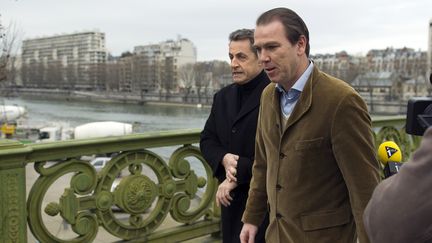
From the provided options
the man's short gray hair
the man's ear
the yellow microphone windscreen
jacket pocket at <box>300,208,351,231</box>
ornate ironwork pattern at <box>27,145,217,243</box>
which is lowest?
ornate ironwork pattern at <box>27,145,217,243</box>

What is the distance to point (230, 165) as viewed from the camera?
2672 mm

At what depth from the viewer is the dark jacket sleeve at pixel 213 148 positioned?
2.83 metres

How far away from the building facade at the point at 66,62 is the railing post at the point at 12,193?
456 feet

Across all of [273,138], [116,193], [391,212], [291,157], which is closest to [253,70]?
[273,138]

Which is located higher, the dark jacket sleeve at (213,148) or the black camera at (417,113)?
the black camera at (417,113)

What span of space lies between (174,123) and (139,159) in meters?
57.8

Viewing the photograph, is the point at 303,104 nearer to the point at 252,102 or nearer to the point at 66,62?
the point at 252,102

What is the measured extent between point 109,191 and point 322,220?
1.77m

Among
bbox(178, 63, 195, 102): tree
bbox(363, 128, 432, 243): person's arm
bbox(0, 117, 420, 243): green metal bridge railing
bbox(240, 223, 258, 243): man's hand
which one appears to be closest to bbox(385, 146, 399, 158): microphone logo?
bbox(240, 223, 258, 243): man's hand

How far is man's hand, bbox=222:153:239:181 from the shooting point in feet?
8.63

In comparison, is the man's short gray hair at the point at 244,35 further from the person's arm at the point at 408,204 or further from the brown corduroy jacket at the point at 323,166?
the person's arm at the point at 408,204

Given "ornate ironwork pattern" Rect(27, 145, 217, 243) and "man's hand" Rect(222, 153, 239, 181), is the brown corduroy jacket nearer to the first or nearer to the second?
"man's hand" Rect(222, 153, 239, 181)

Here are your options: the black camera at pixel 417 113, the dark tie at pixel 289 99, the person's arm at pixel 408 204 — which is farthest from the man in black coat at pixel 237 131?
the person's arm at pixel 408 204

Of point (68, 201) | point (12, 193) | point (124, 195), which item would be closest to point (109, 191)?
point (124, 195)
